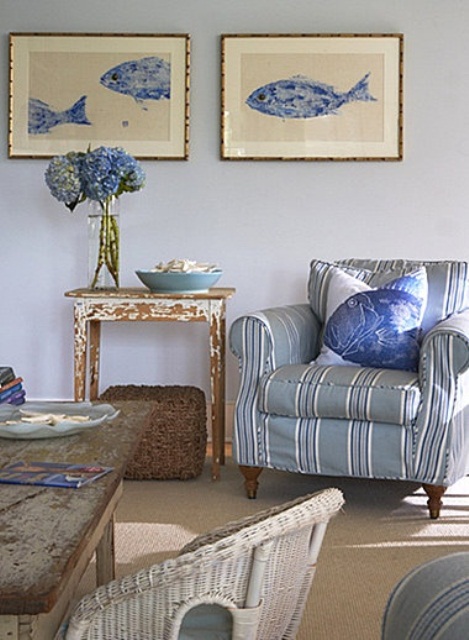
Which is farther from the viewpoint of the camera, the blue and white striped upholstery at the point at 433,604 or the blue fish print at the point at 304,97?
the blue fish print at the point at 304,97

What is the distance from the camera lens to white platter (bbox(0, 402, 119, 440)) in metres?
2.04

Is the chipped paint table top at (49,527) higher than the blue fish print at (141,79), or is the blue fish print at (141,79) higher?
the blue fish print at (141,79)

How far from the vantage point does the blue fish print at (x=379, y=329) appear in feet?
11.7

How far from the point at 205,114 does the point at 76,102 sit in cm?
58

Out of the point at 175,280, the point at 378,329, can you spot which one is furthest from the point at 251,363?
the point at 175,280

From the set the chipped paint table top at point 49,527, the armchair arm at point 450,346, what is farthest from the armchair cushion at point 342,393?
the chipped paint table top at point 49,527

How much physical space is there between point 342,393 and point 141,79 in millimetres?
1906

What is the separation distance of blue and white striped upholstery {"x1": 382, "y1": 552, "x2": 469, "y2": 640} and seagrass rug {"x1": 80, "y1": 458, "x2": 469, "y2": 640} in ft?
3.45

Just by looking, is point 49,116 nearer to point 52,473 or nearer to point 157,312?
point 157,312

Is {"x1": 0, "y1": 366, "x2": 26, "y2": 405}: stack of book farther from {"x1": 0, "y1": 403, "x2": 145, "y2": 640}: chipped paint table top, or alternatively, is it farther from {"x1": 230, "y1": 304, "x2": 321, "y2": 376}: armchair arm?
{"x1": 230, "y1": 304, "x2": 321, "y2": 376}: armchair arm

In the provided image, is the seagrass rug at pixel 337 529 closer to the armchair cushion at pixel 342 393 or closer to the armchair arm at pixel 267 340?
the armchair cushion at pixel 342 393

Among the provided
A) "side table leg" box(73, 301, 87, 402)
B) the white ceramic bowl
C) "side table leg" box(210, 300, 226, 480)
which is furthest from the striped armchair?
"side table leg" box(73, 301, 87, 402)

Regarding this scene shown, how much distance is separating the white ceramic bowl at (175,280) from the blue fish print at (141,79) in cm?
96

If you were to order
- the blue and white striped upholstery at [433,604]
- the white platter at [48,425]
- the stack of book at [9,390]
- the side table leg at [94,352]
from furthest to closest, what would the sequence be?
the side table leg at [94,352]
the stack of book at [9,390]
the white platter at [48,425]
the blue and white striped upholstery at [433,604]
